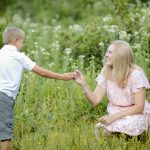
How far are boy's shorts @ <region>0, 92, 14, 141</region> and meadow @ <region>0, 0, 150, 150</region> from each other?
29 cm

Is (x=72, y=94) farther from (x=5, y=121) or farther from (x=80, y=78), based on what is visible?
(x=5, y=121)

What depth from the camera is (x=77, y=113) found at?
7457 mm

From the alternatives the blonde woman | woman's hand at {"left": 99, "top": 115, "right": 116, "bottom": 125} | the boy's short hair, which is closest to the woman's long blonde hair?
the blonde woman

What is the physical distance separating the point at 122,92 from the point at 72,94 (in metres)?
1.30

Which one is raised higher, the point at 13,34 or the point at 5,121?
the point at 13,34

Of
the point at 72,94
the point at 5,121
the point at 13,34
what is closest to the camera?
the point at 5,121

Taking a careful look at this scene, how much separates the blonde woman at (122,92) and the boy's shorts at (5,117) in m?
0.87

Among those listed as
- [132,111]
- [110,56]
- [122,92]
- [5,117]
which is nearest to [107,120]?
[132,111]

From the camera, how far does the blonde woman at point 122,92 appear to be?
21.0ft

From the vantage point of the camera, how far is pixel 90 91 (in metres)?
6.62

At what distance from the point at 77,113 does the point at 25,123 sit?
2.31ft

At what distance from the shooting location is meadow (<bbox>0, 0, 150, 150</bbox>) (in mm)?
6254

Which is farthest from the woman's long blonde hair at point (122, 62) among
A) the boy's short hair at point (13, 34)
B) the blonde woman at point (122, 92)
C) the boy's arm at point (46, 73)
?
the boy's short hair at point (13, 34)

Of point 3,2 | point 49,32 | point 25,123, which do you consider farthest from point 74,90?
point 3,2
